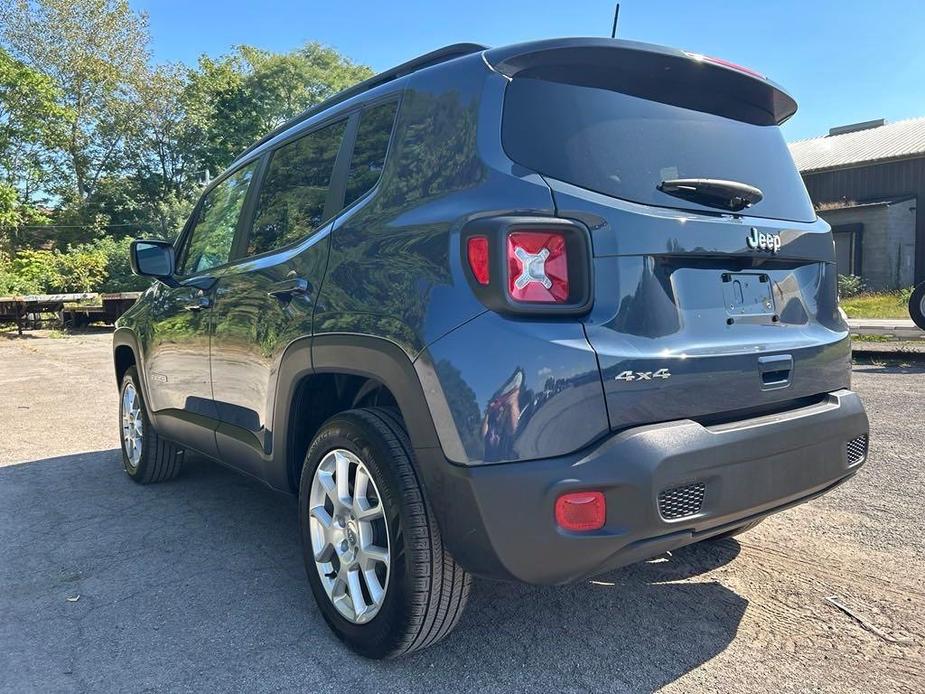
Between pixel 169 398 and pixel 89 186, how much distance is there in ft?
128

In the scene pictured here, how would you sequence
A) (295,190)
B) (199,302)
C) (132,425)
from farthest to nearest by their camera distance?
(132,425) < (199,302) < (295,190)

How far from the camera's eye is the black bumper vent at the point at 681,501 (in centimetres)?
196

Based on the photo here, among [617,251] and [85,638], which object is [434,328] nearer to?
[617,251]

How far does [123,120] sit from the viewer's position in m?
36.8

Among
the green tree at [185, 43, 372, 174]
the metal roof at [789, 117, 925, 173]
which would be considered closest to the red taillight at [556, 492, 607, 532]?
the metal roof at [789, 117, 925, 173]

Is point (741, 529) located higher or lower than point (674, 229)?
lower

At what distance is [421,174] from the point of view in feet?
7.57

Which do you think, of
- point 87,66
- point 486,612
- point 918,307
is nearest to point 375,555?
point 486,612

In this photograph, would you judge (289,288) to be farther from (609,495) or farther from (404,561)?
(609,495)

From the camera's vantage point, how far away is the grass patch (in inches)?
642

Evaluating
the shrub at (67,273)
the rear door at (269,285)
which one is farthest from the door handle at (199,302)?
the shrub at (67,273)

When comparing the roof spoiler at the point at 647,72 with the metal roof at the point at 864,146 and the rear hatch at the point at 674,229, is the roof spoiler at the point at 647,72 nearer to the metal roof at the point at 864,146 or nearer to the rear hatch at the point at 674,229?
the rear hatch at the point at 674,229

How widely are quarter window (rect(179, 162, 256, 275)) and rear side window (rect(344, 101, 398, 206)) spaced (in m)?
1.08

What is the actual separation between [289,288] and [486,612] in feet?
4.71
